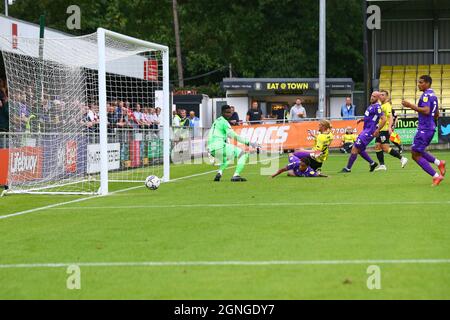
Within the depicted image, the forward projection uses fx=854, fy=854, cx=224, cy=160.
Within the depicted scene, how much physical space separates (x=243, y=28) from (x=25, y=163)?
130ft

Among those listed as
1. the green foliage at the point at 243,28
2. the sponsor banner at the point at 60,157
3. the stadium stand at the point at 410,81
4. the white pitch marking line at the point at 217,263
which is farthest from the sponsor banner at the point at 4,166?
the green foliage at the point at 243,28

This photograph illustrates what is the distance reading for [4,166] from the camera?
1842cm

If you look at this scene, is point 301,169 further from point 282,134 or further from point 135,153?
point 282,134

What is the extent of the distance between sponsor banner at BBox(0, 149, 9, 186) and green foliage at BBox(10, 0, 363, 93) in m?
38.2

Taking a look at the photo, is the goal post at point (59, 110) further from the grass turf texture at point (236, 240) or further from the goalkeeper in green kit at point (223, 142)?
the grass turf texture at point (236, 240)

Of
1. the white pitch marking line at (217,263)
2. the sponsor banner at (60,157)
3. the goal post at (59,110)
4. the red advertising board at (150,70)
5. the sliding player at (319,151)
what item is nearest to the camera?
the white pitch marking line at (217,263)

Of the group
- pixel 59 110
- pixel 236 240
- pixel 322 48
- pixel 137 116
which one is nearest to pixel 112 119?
pixel 137 116

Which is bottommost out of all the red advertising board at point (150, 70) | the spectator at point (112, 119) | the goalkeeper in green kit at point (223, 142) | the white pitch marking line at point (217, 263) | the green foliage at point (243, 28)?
the white pitch marking line at point (217, 263)

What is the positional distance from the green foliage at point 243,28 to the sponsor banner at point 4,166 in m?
38.2

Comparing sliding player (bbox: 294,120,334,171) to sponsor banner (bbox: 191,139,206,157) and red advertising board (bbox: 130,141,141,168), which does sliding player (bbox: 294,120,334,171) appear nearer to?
red advertising board (bbox: 130,141,141,168)

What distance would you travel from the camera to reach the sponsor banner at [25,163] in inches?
690

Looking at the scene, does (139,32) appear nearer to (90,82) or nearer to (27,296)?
(90,82)

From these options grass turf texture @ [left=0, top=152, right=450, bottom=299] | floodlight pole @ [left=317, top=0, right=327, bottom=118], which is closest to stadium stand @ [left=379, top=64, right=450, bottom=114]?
floodlight pole @ [left=317, top=0, right=327, bottom=118]
